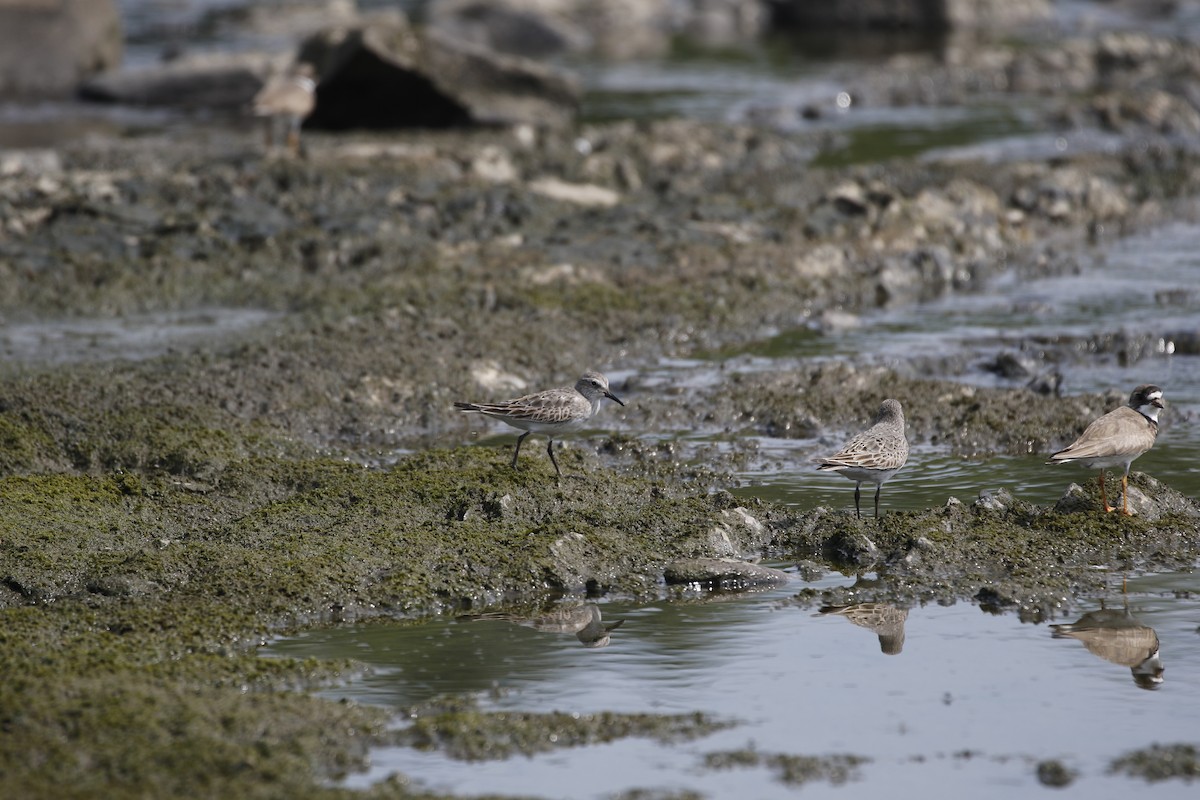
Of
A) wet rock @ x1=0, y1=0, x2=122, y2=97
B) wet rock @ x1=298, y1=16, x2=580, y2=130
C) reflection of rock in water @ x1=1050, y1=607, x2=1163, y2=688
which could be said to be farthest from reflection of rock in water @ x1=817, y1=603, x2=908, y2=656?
wet rock @ x1=0, y1=0, x2=122, y2=97

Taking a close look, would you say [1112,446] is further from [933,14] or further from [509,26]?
[933,14]

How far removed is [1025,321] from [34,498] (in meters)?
9.38

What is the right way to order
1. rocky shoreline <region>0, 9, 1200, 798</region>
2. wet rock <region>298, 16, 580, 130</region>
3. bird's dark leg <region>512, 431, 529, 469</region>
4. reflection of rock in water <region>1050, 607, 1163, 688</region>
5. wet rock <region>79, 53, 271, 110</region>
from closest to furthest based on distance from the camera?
rocky shoreline <region>0, 9, 1200, 798</region> → reflection of rock in water <region>1050, 607, 1163, 688</region> → bird's dark leg <region>512, 431, 529, 469</region> → wet rock <region>298, 16, 580, 130</region> → wet rock <region>79, 53, 271, 110</region>

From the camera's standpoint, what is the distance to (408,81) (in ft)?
69.6

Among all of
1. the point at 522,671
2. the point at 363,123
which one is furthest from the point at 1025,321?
the point at 363,123

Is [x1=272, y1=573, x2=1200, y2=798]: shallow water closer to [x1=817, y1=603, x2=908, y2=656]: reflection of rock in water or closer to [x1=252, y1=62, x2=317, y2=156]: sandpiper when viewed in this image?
[x1=817, y1=603, x2=908, y2=656]: reflection of rock in water

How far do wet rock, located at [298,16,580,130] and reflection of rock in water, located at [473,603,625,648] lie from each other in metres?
14.0

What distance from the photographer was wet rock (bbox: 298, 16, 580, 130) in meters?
21.1

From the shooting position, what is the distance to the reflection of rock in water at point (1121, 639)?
24.9ft

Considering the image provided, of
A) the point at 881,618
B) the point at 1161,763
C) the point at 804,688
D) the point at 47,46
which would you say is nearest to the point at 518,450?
the point at 881,618

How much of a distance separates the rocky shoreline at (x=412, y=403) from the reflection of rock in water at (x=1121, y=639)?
0.76ft

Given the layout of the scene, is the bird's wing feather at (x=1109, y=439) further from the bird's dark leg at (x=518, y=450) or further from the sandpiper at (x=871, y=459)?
the bird's dark leg at (x=518, y=450)

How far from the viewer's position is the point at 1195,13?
38.9m

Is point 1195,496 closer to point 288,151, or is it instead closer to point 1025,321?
point 1025,321
